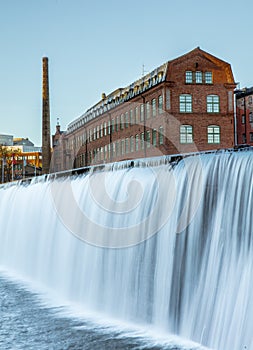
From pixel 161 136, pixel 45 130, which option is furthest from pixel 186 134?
pixel 45 130

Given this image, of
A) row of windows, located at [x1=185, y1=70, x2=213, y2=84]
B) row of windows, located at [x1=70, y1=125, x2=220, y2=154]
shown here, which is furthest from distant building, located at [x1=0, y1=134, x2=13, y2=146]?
row of windows, located at [x1=185, y1=70, x2=213, y2=84]

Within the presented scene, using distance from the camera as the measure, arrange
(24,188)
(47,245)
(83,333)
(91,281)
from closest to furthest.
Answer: (83,333) < (91,281) < (47,245) < (24,188)

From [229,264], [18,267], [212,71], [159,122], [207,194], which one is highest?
[212,71]

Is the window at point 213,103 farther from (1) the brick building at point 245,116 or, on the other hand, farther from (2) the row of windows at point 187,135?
(1) the brick building at point 245,116

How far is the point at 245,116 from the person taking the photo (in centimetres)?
6788

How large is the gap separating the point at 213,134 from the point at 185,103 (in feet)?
12.4

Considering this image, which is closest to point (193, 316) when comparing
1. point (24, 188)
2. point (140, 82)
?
point (24, 188)

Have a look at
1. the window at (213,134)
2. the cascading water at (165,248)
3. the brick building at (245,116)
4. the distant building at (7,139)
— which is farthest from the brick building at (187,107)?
the distant building at (7,139)

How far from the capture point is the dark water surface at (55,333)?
9.43 meters

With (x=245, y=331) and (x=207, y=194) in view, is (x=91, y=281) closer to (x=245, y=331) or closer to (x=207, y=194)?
(x=207, y=194)

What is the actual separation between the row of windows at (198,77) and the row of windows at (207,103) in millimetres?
1379

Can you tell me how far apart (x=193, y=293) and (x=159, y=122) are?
129ft

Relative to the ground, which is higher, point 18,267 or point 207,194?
→ point 207,194

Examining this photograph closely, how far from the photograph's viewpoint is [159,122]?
48.2 metres
